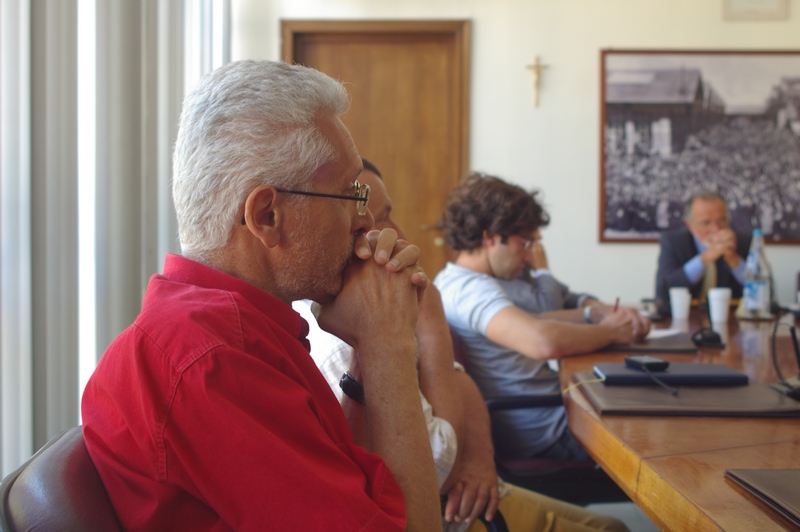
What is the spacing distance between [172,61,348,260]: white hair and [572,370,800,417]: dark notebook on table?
0.70 m

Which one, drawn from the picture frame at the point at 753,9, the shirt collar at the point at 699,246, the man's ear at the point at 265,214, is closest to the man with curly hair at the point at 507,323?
the man's ear at the point at 265,214

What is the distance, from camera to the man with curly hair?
1.85 meters

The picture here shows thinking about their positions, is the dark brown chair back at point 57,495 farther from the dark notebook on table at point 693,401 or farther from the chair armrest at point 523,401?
the chair armrest at point 523,401

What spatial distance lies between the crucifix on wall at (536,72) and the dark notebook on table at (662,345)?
257 centimetres

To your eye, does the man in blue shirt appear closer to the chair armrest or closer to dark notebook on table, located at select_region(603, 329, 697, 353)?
dark notebook on table, located at select_region(603, 329, 697, 353)

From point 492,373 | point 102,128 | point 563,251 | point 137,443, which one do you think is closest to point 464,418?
point 492,373

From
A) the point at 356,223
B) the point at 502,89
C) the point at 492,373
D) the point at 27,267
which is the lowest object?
the point at 492,373

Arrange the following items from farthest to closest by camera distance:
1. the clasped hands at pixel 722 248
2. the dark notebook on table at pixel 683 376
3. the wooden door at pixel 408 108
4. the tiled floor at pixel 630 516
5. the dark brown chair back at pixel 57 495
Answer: the wooden door at pixel 408 108 < the clasped hands at pixel 722 248 < the tiled floor at pixel 630 516 < the dark notebook on table at pixel 683 376 < the dark brown chair back at pixel 57 495

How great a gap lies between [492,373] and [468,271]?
32cm

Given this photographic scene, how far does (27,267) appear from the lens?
1.58m

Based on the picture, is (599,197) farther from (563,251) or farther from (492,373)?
(492,373)

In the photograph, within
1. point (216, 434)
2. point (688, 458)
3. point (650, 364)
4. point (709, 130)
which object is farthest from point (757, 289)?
point (216, 434)

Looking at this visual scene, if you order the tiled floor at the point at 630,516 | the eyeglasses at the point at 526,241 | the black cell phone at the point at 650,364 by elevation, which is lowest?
the tiled floor at the point at 630,516

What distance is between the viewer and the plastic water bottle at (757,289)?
108 inches
